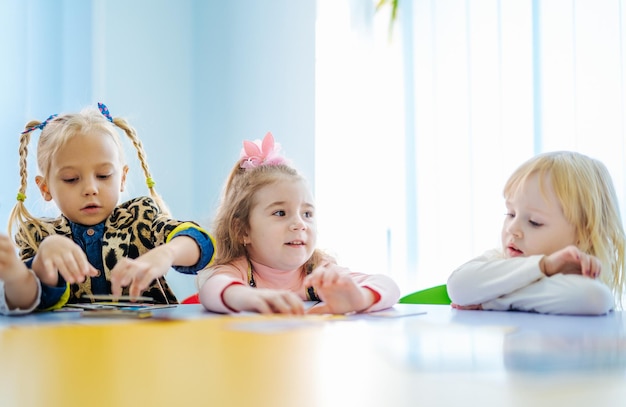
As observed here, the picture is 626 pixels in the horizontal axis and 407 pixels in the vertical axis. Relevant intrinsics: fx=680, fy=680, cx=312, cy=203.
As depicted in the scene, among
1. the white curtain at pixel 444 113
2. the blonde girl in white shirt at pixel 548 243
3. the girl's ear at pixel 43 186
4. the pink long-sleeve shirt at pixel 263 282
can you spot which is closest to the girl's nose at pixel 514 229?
the blonde girl in white shirt at pixel 548 243

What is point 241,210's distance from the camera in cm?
157

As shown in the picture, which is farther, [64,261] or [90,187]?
[90,187]

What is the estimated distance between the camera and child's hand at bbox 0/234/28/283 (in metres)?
1.02

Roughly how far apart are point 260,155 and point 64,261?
2.38 ft

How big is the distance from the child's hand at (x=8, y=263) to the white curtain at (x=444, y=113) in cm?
164

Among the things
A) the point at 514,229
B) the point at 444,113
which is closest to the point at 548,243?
the point at 514,229

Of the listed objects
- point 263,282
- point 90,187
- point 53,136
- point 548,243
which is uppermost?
point 53,136

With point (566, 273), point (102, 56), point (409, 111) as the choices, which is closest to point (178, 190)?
point (102, 56)

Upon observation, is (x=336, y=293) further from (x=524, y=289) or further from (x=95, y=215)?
(x=95, y=215)

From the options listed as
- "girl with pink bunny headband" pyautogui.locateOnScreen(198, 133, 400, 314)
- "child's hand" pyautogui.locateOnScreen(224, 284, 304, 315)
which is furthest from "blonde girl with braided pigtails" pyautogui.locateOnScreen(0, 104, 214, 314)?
"child's hand" pyautogui.locateOnScreen(224, 284, 304, 315)

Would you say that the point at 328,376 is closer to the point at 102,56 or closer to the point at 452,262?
the point at 452,262

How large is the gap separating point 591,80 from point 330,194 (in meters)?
1.22

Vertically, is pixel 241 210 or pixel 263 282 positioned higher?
pixel 241 210

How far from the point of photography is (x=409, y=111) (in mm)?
2877
